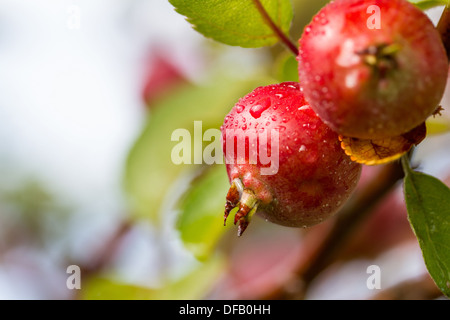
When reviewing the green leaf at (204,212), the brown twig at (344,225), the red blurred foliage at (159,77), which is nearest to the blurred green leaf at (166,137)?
the green leaf at (204,212)

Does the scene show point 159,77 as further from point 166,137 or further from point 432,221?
point 432,221

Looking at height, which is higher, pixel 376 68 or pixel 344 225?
pixel 376 68

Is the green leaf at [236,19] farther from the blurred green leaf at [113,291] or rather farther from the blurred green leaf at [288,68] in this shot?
the blurred green leaf at [113,291]

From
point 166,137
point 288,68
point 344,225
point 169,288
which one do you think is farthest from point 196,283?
point 288,68

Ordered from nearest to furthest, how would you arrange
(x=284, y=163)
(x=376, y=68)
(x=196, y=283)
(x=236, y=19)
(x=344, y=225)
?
1. (x=376, y=68)
2. (x=284, y=163)
3. (x=236, y=19)
4. (x=344, y=225)
5. (x=196, y=283)

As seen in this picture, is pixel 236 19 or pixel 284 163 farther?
pixel 236 19

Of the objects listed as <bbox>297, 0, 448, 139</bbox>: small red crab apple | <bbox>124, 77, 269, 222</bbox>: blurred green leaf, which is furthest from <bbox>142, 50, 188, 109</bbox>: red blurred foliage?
<bbox>297, 0, 448, 139</bbox>: small red crab apple

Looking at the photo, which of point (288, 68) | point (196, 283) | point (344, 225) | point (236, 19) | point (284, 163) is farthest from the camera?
point (196, 283)
